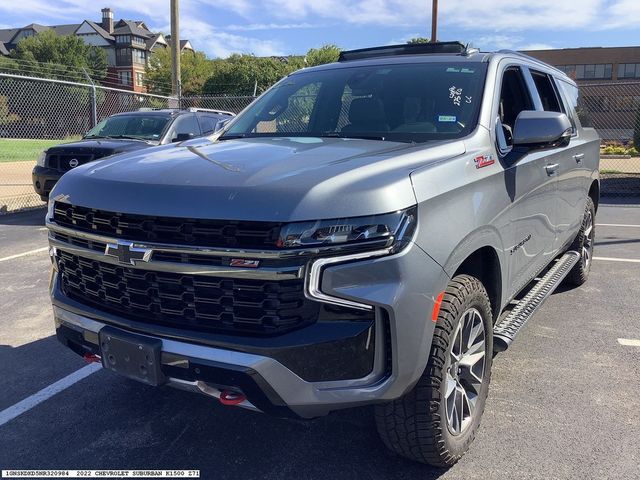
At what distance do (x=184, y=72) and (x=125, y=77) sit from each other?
63.2 ft

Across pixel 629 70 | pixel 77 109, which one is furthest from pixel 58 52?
pixel 629 70

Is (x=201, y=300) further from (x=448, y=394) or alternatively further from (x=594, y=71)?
(x=594, y=71)

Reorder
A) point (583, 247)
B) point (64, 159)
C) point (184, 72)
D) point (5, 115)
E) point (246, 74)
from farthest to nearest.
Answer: point (184, 72), point (246, 74), point (5, 115), point (64, 159), point (583, 247)

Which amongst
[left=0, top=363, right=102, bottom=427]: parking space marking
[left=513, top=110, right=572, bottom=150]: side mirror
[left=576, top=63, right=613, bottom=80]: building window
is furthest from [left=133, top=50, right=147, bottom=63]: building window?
[left=513, top=110, right=572, bottom=150]: side mirror

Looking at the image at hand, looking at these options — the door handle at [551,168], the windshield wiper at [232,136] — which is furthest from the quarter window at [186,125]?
the door handle at [551,168]

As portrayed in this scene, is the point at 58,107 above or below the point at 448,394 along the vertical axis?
above

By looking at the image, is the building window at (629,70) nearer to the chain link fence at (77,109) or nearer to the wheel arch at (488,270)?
the chain link fence at (77,109)

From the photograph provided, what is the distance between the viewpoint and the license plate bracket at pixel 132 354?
2.37 metres

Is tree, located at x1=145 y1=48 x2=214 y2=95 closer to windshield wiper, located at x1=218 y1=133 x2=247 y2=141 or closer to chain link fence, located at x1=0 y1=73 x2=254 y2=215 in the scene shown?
chain link fence, located at x1=0 y1=73 x2=254 y2=215

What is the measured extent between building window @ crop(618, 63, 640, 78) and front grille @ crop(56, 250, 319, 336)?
220 ft

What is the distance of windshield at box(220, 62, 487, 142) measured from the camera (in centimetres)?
326

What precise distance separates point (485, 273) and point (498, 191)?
0.46 m

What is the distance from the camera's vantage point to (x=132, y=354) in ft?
8.00

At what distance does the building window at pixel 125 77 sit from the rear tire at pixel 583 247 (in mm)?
76306
